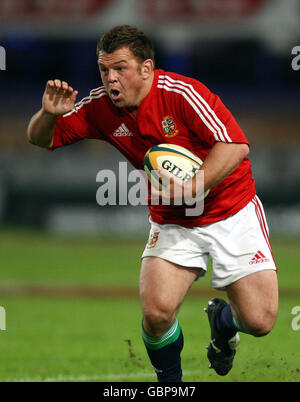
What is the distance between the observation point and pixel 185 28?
18031mm

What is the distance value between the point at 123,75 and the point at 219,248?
4.29ft

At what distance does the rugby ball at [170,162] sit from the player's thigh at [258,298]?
2.21ft

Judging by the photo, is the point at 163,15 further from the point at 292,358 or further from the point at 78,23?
the point at 292,358

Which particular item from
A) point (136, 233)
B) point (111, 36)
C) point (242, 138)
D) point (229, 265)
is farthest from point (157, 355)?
point (136, 233)

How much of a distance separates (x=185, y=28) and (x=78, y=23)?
2482mm

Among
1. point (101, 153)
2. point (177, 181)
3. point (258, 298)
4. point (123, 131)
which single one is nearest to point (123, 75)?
point (123, 131)

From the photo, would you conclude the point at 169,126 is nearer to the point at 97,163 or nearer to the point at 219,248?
the point at 219,248

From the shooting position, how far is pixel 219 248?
5.24 metres

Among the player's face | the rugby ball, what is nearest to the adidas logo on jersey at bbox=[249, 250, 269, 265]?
the rugby ball

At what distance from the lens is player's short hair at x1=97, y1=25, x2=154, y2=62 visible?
496 centimetres

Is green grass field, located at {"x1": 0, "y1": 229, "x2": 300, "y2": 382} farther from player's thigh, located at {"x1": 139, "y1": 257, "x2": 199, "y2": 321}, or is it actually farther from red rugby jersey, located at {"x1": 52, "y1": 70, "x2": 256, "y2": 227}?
red rugby jersey, located at {"x1": 52, "y1": 70, "x2": 256, "y2": 227}

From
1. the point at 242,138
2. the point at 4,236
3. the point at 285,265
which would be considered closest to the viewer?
the point at 242,138

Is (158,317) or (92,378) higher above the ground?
(158,317)

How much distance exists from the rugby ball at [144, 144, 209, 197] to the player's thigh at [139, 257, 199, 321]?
0.54m
